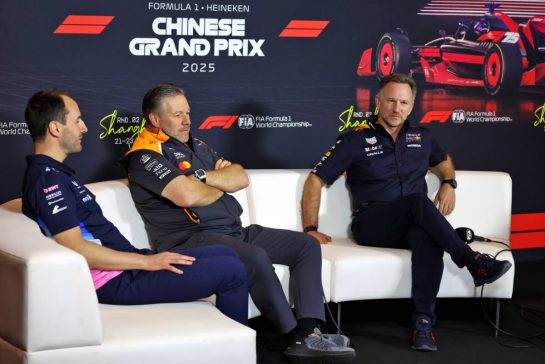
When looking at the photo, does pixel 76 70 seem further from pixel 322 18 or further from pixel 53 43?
pixel 322 18

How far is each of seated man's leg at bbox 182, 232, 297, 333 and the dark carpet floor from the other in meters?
0.22

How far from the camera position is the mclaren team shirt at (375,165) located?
491 cm

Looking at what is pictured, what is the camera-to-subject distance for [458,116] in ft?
20.1

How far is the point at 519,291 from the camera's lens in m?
5.57

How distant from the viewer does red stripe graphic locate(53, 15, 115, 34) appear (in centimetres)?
496

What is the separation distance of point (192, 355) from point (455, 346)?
163cm


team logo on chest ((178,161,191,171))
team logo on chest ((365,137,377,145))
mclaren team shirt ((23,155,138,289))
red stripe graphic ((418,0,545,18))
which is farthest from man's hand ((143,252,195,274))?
red stripe graphic ((418,0,545,18))

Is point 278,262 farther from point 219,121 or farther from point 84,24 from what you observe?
point 84,24

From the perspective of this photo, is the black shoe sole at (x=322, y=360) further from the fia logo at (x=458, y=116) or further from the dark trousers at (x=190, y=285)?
the fia logo at (x=458, y=116)

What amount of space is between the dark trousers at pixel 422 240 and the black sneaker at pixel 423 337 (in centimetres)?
4

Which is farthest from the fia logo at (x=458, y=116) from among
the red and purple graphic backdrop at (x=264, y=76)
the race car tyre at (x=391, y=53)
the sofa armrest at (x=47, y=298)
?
the sofa armrest at (x=47, y=298)

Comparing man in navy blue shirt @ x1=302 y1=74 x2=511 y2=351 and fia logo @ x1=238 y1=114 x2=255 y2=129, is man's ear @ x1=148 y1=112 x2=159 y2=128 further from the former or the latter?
fia logo @ x1=238 y1=114 x2=255 y2=129

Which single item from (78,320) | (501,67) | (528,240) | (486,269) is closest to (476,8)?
(501,67)

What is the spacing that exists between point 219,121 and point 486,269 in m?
1.84
